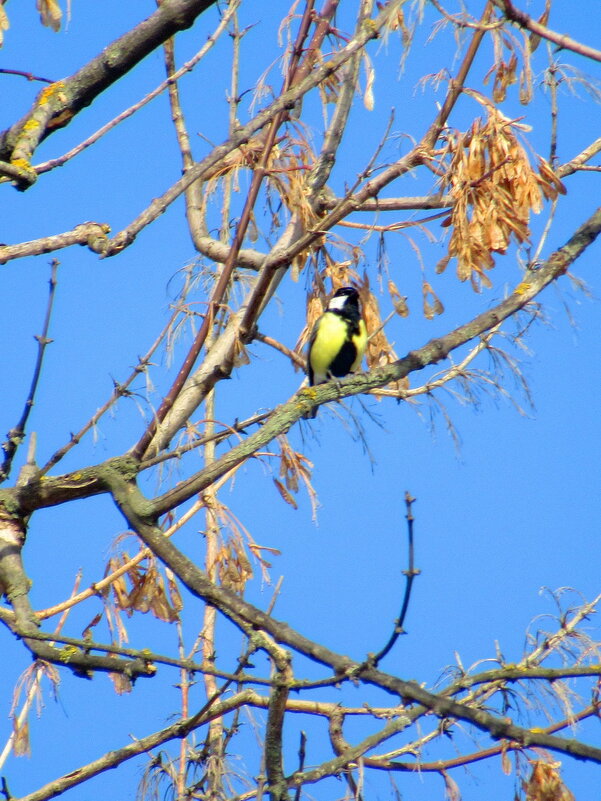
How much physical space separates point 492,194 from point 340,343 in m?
2.33

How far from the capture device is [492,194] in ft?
10.2

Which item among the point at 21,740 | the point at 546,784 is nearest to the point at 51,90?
the point at 21,740

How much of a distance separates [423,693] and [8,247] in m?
1.23

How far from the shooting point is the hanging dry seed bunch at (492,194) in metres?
3.08

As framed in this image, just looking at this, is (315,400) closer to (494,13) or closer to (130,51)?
(130,51)

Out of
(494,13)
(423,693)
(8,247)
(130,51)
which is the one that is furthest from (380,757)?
(494,13)

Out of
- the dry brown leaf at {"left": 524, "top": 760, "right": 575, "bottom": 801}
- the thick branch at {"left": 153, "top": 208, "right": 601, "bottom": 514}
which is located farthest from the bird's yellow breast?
the dry brown leaf at {"left": 524, "top": 760, "right": 575, "bottom": 801}

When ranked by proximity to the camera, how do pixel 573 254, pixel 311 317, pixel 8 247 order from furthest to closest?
1. pixel 311 317
2. pixel 573 254
3. pixel 8 247

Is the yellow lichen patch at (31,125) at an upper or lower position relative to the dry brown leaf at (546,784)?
upper

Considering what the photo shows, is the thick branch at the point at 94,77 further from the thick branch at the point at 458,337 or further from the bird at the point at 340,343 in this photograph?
the bird at the point at 340,343

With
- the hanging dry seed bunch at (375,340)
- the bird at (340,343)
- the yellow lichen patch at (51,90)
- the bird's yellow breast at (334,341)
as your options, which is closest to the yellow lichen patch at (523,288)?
the hanging dry seed bunch at (375,340)

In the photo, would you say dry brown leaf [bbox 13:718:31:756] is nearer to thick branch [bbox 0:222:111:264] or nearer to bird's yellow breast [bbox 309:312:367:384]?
thick branch [bbox 0:222:111:264]

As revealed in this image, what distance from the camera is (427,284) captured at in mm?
3445

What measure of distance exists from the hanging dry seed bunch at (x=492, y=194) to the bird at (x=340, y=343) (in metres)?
1.76
